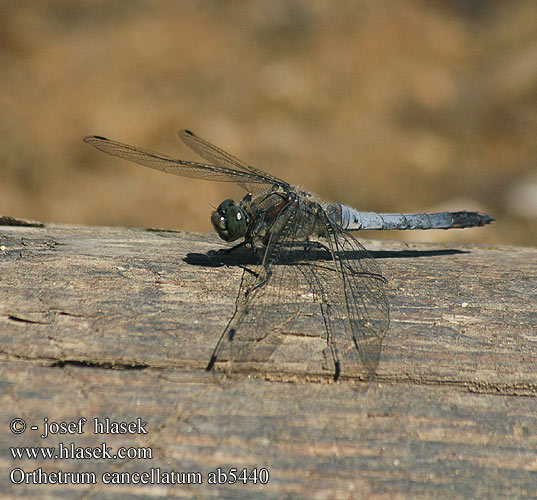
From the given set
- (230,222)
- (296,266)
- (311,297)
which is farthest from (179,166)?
(311,297)

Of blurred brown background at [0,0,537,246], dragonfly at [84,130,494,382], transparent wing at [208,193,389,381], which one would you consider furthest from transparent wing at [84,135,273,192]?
blurred brown background at [0,0,537,246]

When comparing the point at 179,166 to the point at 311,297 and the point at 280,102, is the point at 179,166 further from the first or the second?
the point at 280,102

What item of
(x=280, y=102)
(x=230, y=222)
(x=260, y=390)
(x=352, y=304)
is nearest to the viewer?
(x=260, y=390)

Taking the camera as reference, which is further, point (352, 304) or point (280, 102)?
point (280, 102)

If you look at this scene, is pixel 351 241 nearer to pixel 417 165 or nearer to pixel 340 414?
pixel 340 414

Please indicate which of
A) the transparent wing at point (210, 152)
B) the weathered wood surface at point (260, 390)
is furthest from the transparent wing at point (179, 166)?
the weathered wood surface at point (260, 390)

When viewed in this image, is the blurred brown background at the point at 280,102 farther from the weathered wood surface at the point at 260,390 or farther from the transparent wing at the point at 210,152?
the weathered wood surface at the point at 260,390
